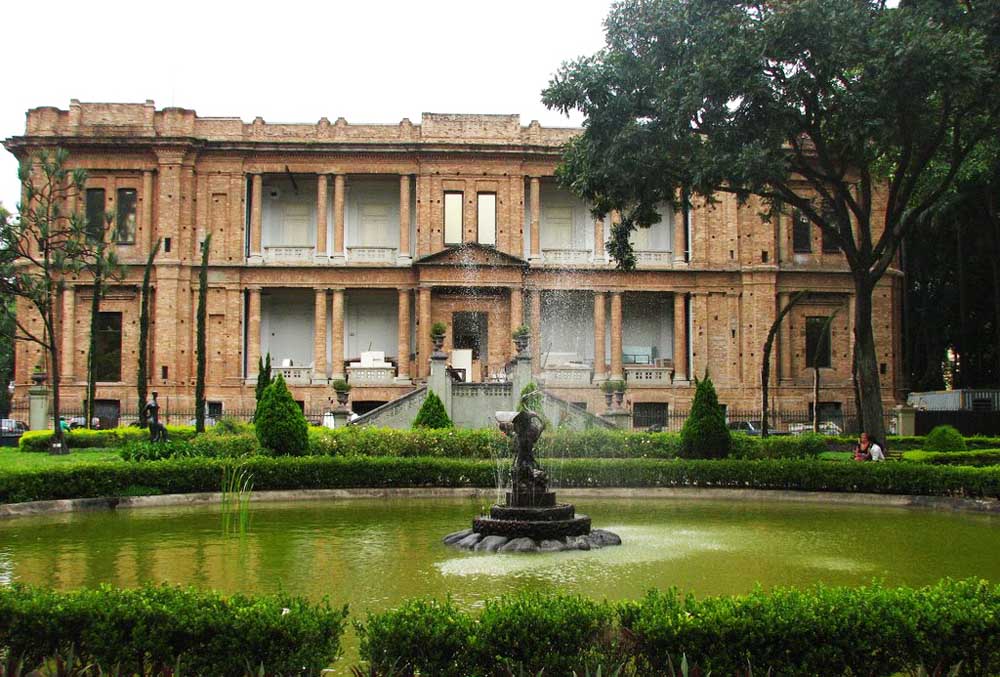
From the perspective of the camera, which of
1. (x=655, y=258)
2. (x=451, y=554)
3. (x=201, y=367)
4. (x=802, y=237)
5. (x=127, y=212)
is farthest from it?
(x=802, y=237)

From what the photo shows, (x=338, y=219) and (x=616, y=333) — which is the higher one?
(x=338, y=219)

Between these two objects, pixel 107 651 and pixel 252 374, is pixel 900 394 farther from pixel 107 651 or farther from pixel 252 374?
pixel 107 651

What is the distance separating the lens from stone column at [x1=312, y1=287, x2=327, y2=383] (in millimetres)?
39312

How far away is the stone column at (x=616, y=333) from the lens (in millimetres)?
40094

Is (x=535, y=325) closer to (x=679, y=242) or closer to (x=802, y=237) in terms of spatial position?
(x=679, y=242)

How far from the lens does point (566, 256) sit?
40.9 meters

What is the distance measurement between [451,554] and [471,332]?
29.7m

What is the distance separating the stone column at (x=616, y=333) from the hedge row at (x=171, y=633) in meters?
34.5

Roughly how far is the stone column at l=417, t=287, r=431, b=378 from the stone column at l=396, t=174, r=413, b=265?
2.00 meters

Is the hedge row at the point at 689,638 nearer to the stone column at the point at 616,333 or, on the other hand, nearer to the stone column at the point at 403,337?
the stone column at the point at 403,337

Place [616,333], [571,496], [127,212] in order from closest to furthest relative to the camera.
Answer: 1. [571,496]
2. [127,212]
3. [616,333]

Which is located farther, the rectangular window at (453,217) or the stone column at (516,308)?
the rectangular window at (453,217)

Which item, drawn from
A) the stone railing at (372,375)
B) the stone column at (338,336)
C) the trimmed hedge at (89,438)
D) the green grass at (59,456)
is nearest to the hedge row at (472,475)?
the green grass at (59,456)

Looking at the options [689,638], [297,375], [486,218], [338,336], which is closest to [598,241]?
[486,218]
